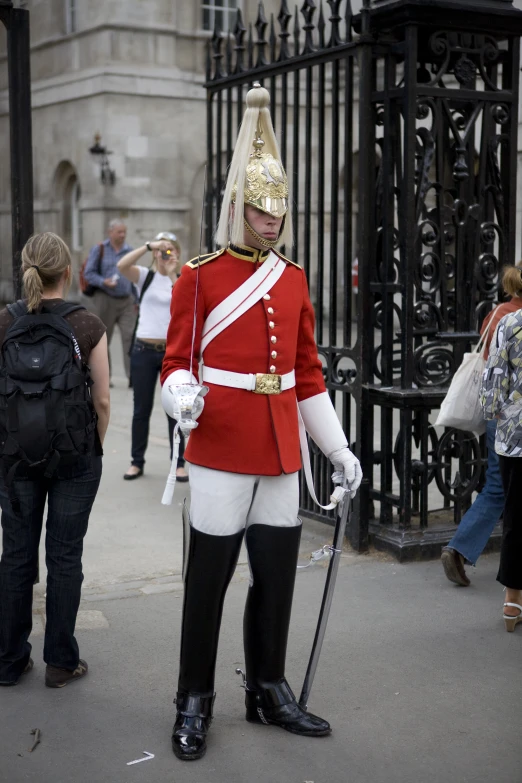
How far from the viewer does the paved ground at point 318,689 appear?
11.9 ft

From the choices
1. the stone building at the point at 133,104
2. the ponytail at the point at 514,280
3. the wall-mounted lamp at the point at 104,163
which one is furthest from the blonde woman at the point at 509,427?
the wall-mounted lamp at the point at 104,163

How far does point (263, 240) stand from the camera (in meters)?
3.71

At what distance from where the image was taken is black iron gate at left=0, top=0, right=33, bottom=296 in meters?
5.07

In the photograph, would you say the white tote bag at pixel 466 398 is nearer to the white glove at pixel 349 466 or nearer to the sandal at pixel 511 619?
the sandal at pixel 511 619

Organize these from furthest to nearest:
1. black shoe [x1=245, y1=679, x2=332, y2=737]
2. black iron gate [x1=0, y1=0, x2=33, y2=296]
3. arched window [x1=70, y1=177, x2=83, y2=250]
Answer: arched window [x1=70, y1=177, x2=83, y2=250] < black iron gate [x1=0, y1=0, x2=33, y2=296] < black shoe [x1=245, y1=679, x2=332, y2=737]

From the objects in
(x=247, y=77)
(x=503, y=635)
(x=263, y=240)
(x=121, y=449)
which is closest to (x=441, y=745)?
(x=503, y=635)

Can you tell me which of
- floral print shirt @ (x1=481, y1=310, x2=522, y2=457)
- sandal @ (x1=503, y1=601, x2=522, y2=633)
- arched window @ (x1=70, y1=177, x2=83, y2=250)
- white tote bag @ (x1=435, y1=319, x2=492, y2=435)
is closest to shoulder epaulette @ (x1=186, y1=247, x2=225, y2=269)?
floral print shirt @ (x1=481, y1=310, x2=522, y2=457)

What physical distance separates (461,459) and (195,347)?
296cm

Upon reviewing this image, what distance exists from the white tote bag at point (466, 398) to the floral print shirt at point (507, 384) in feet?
1.51

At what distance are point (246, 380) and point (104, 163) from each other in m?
18.3

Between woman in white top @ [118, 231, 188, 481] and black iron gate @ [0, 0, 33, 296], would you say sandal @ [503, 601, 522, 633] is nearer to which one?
black iron gate @ [0, 0, 33, 296]

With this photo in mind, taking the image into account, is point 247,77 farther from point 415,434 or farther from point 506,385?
point 506,385

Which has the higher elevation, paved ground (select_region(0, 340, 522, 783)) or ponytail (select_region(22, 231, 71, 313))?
ponytail (select_region(22, 231, 71, 313))

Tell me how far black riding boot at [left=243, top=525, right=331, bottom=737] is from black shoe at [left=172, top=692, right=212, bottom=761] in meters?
0.21
